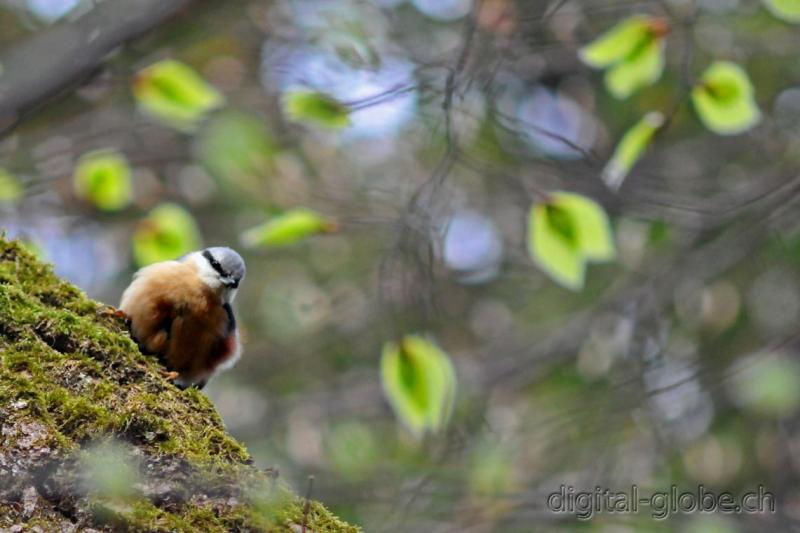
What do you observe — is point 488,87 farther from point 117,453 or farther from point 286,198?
point 286,198

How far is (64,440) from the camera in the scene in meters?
1.80

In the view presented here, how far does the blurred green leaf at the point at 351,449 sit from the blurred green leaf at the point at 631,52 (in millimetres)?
3171

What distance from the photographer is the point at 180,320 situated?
290 centimetres

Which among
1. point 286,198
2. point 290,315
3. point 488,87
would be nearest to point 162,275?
point 488,87

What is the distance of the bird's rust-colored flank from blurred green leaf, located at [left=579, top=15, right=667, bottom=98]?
1.48 metres

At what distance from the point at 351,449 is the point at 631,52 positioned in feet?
11.8

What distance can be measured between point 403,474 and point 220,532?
338 centimetres

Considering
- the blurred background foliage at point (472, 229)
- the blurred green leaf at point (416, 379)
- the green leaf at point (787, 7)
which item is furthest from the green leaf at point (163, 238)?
the green leaf at point (787, 7)

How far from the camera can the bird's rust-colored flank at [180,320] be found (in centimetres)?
274

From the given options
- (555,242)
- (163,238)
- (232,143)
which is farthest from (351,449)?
(555,242)

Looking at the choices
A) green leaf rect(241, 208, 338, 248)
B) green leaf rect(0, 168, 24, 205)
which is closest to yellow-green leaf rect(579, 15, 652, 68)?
green leaf rect(241, 208, 338, 248)

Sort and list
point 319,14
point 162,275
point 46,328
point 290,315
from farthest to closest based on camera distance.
Answer: 1. point 290,315
2. point 319,14
3. point 162,275
4. point 46,328

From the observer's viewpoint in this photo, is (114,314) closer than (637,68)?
Yes

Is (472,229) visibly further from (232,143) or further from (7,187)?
(7,187)
